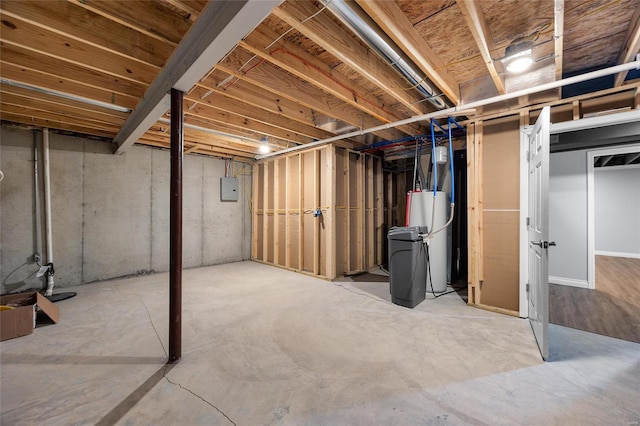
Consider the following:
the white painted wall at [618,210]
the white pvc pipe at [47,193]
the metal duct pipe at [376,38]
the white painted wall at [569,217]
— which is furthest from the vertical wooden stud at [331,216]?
the white painted wall at [618,210]

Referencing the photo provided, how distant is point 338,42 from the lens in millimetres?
1905

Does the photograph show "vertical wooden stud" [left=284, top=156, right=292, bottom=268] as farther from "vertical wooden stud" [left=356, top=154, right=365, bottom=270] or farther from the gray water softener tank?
the gray water softener tank

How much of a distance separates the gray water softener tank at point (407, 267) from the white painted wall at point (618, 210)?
646cm

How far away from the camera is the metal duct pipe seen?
1.58 m

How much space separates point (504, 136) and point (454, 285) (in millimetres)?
2363

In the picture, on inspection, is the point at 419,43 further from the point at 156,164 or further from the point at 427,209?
the point at 156,164

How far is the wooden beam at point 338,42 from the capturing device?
162cm

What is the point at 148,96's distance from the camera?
2.62 m

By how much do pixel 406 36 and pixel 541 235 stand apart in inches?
72.7

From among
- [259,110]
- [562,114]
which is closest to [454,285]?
[562,114]

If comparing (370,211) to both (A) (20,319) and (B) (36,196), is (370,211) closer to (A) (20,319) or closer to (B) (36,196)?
(A) (20,319)

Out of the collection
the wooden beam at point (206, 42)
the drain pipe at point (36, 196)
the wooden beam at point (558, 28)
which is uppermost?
the wooden beam at point (558, 28)

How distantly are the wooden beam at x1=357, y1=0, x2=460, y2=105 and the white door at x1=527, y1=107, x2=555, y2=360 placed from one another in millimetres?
893

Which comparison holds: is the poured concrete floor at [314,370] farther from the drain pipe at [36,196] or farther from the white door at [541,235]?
the drain pipe at [36,196]
